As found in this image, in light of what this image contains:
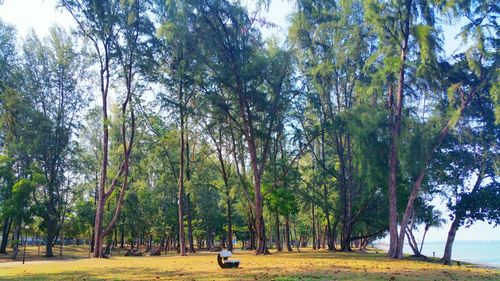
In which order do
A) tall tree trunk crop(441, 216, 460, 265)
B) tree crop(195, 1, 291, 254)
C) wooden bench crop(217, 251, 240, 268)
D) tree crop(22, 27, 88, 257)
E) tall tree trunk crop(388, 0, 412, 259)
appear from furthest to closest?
tree crop(22, 27, 88, 257)
tree crop(195, 1, 291, 254)
tall tree trunk crop(441, 216, 460, 265)
tall tree trunk crop(388, 0, 412, 259)
wooden bench crop(217, 251, 240, 268)

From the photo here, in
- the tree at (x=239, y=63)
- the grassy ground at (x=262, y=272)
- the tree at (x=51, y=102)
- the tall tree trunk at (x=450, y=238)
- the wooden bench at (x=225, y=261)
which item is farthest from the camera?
the tree at (x=51, y=102)

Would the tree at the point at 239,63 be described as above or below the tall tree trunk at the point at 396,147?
above

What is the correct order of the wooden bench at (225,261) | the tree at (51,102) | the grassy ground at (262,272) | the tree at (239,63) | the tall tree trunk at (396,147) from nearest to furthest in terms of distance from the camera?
the grassy ground at (262,272) → the wooden bench at (225,261) → the tall tree trunk at (396,147) → the tree at (239,63) → the tree at (51,102)

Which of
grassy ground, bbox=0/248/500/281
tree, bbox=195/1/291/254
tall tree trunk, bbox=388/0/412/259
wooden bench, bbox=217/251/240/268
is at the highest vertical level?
tree, bbox=195/1/291/254

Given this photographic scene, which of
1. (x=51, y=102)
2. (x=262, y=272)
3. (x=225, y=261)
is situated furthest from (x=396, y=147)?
(x=51, y=102)

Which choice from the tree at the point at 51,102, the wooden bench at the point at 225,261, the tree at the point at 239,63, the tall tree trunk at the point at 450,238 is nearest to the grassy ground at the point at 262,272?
the wooden bench at the point at 225,261

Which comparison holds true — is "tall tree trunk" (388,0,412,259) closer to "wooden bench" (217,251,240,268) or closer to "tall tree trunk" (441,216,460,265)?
"tall tree trunk" (441,216,460,265)

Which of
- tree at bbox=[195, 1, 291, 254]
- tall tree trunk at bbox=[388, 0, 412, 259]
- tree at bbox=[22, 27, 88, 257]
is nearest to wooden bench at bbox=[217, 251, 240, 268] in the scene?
tall tree trunk at bbox=[388, 0, 412, 259]

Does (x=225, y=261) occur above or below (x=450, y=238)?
below

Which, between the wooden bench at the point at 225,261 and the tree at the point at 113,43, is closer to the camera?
the wooden bench at the point at 225,261

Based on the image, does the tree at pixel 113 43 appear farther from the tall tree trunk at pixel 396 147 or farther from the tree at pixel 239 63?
the tall tree trunk at pixel 396 147

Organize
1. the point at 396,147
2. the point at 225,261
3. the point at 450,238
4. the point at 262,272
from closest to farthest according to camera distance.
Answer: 1. the point at 262,272
2. the point at 225,261
3. the point at 396,147
4. the point at 450,238

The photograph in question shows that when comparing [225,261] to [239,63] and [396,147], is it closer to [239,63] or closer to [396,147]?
[396,147]

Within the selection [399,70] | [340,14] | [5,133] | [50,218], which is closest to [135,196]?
[50,218]
